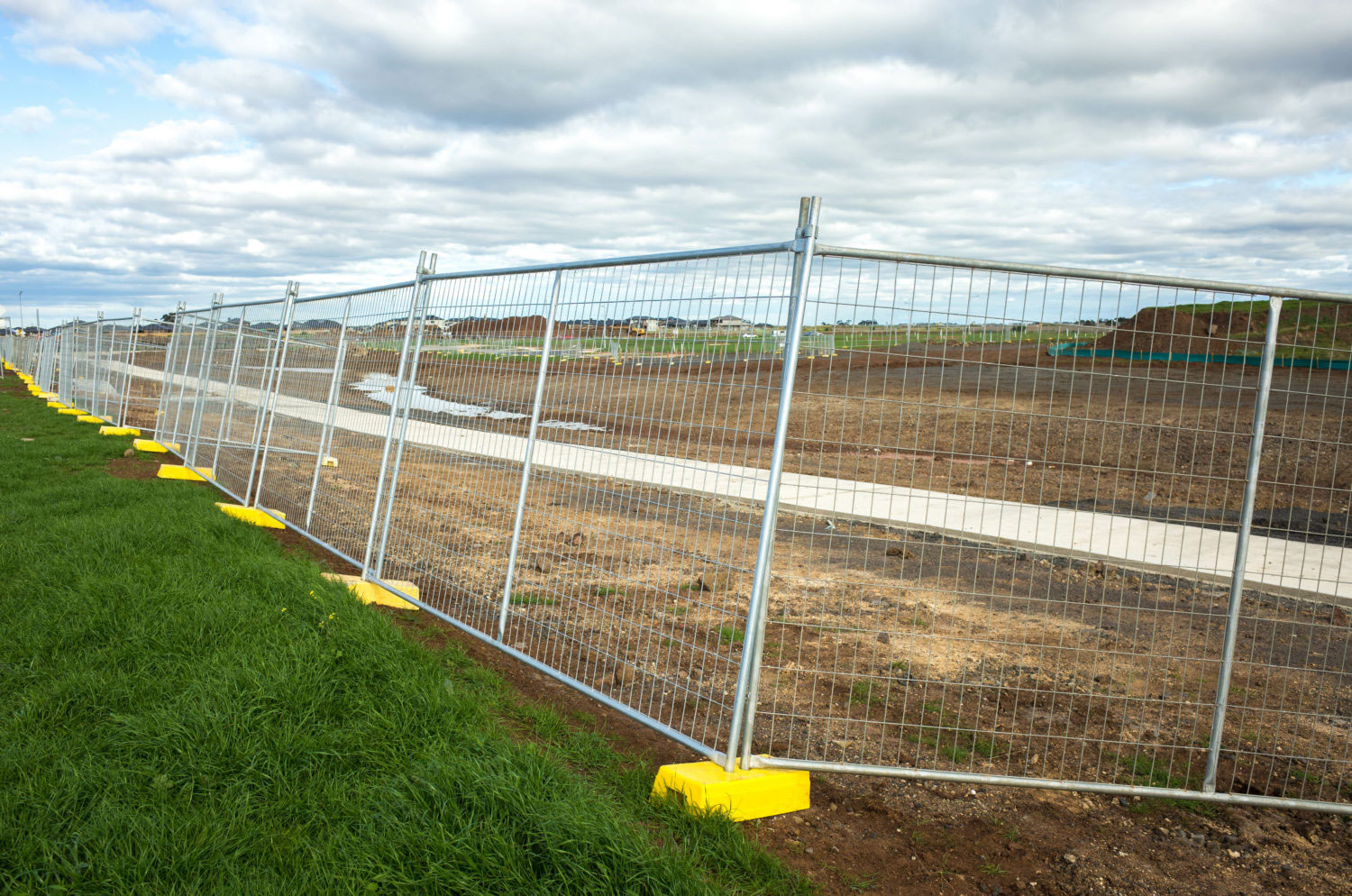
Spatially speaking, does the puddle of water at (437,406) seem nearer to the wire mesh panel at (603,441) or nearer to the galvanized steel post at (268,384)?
the wire mesh panel at (603,441)

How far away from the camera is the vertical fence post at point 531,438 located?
4.99 metres

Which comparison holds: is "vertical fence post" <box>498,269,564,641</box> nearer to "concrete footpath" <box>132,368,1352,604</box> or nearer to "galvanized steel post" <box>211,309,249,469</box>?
"concrete footpath" <box>132,368,1352,604</box>

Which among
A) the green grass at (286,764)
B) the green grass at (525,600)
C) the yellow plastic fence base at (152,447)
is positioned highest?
the yellow plastic fence base at (152,447)

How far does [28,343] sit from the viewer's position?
41875mm

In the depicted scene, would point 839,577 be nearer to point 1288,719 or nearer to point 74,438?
point 1288,719

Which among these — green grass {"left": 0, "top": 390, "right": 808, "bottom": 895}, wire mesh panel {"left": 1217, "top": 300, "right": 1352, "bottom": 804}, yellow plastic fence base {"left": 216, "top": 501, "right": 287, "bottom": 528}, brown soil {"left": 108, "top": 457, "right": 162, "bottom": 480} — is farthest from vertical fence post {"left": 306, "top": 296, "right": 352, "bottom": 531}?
wire mesh panel {"left": 1217, "top": 300, "right": 1352, "bottom": 804}

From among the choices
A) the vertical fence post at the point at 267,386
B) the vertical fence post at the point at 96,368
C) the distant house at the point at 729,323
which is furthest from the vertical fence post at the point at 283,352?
the vertical fence post at the point at 96,368

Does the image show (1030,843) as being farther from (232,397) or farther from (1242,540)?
(232,397)

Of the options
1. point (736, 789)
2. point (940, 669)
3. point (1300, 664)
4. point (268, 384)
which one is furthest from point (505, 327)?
point (1300, 664)

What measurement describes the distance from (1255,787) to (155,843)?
4985 mm

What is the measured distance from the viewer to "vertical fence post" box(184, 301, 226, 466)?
11.7 metres

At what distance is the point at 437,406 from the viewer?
6242 millimetres

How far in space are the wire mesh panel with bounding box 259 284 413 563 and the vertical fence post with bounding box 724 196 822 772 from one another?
4.15 m

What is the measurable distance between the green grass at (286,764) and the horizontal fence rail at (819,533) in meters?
0.71
